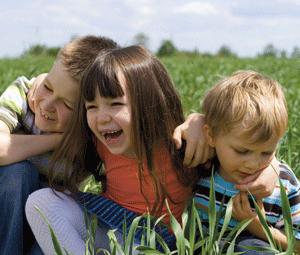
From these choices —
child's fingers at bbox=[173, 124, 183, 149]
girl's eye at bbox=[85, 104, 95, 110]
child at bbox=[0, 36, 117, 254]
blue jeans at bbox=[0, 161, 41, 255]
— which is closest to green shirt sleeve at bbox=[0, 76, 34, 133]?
child at bbox=[0, 36, 117, 254]

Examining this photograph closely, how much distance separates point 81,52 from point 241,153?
67 centimetres

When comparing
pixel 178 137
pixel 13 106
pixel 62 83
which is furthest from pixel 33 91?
pixel 178 137

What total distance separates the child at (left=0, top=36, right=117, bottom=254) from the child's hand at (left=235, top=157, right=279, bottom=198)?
2.13 feet

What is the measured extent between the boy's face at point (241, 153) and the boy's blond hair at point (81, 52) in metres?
0.51

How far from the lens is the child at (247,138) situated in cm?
213

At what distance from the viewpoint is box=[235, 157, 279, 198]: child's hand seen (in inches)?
85.4

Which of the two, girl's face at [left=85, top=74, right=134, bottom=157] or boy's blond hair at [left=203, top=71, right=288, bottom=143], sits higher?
boy's blond hair at [left=203, top=71, right=288, bottom=143]

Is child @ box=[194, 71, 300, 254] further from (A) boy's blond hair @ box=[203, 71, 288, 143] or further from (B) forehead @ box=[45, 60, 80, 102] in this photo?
(B) forehead @ box=[45, 60, 80, 102]

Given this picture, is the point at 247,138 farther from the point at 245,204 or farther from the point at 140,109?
the point at 140,109

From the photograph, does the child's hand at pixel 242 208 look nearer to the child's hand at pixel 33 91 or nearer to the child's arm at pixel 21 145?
the child's arm at pixel 21 145

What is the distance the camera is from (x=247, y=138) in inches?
83.9

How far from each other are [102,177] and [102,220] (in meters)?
0.21

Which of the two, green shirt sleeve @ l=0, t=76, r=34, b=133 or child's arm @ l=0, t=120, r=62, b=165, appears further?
green shirt sleeve @ l=0, t=76, r=34, b=133

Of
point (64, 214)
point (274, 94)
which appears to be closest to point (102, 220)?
point (64, 214)
